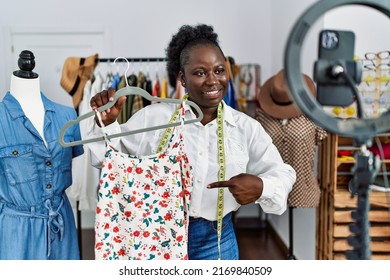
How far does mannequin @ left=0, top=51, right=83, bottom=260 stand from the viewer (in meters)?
0.72

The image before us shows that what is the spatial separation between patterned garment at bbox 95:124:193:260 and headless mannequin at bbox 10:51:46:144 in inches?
8.8

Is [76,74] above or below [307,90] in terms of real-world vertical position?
above

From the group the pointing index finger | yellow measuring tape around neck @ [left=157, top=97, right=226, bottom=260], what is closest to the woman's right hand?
yellow measuring tape around neck @ [left=157, top=97, right=226, bottom=260]

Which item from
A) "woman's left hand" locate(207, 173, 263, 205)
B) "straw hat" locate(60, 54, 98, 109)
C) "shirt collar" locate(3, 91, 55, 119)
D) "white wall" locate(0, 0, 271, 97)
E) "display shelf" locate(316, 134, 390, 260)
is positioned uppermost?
"white wall" locate(0, 0, 271, 97)

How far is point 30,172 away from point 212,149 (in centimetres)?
38

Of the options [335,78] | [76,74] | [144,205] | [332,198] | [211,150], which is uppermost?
[76,74]

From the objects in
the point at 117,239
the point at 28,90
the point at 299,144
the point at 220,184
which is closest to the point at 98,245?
the point at 117,239

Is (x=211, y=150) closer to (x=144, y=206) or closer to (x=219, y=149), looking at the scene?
(x=219, y=149)

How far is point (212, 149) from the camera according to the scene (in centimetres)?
72

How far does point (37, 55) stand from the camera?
81 cm

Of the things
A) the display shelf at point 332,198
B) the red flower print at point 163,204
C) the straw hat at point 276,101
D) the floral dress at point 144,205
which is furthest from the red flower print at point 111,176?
the display shelf at point 332,198

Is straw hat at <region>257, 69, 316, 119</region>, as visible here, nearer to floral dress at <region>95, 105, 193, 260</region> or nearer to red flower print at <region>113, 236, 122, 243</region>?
floral dress at <region>95, 105, 193, 260</region>

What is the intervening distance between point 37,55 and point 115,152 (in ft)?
1.13

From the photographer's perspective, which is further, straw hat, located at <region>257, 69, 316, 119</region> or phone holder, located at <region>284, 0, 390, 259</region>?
straw hat, located at <region>257, 69, 316, 119</region>
